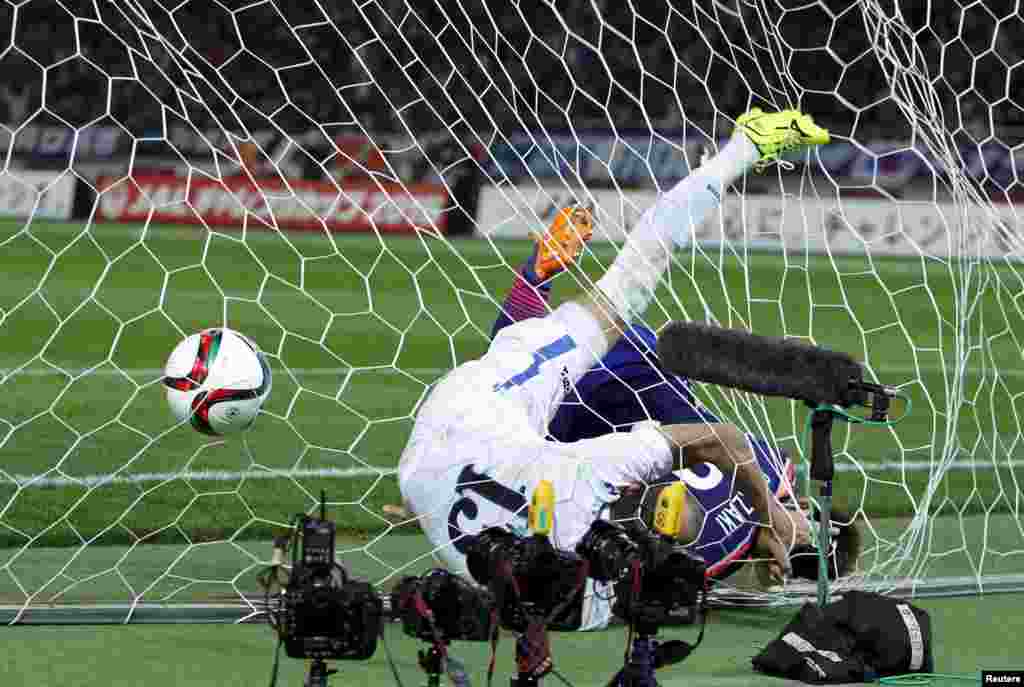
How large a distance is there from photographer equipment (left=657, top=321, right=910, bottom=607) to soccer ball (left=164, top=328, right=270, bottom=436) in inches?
80.4

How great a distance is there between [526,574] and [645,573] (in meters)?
0.25

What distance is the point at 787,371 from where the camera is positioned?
3357 millimetres

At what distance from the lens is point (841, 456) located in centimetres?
767

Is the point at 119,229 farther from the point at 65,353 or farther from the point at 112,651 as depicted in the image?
the point at 112,651

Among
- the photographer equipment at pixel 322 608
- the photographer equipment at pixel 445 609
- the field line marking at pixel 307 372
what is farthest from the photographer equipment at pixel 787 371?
the field line marking at pixel 307 372

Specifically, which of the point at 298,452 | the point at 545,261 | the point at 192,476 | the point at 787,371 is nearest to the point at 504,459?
the point at 545,261

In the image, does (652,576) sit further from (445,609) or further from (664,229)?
(664,229)

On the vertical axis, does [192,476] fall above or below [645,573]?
above

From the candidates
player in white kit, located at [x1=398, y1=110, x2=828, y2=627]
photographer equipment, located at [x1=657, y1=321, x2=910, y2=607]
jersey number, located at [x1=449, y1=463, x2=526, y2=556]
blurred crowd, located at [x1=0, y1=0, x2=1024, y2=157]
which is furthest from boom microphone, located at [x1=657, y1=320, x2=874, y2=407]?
blurred crowd, located at [x1=0, y1=0, x2=1024, y2=157]

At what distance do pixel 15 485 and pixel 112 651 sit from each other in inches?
88.8

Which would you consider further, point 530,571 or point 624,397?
point 624,397

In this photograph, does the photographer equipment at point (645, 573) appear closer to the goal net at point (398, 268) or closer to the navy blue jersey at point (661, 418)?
the navy blue jersey at point (661, 418)

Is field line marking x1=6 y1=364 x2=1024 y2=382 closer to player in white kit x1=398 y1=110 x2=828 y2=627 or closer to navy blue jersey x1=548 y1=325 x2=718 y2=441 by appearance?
navy blue jersey x1=548 y1=325 x2=718 y2=441

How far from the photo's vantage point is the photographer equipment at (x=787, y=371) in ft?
10.9
